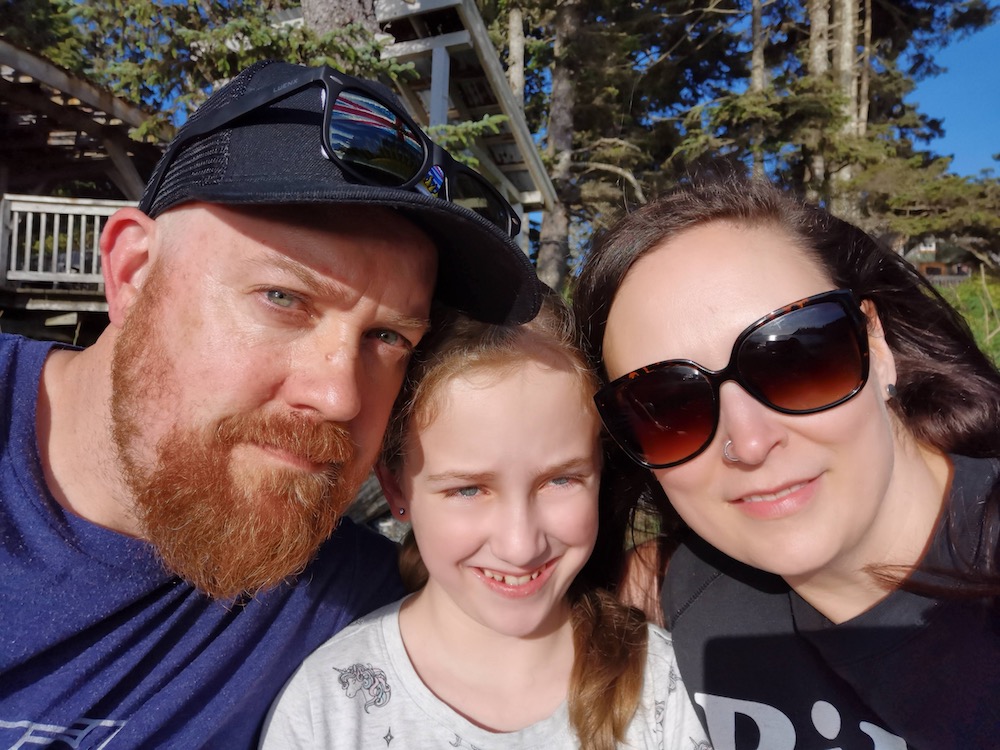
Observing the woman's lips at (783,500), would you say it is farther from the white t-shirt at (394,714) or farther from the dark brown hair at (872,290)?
the white t-shirt at (394,714)

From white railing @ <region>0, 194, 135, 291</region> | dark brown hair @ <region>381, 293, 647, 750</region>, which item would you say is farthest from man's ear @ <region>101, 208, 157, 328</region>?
white railing @ <region>0, 194, 135, 291</region>

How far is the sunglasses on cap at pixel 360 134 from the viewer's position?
54.9 inches

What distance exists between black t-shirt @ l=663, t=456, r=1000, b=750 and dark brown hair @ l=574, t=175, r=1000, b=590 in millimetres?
142

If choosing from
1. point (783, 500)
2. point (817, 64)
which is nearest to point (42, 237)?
point (783, 500)

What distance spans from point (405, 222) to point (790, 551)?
1186 millimetres

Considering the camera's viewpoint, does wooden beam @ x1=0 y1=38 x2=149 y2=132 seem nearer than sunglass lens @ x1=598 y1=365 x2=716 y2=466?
No

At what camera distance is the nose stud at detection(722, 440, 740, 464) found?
1.44 meters

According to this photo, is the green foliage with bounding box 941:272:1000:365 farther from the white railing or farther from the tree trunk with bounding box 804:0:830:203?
the white railing

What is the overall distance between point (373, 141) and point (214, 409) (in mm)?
703

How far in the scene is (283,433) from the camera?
1.41 metres

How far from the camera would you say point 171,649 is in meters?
1.53

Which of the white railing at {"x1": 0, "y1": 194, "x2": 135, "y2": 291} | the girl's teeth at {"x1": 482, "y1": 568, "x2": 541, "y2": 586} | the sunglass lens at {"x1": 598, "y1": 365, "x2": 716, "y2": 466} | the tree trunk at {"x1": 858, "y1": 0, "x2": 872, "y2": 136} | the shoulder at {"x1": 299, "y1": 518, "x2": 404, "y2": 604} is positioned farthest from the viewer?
the tree trunk at {"x1": 858, "y1": 0, "x2": 872, "y2": 136}

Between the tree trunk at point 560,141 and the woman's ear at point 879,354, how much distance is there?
10813mm

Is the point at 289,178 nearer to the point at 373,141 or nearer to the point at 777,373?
the point at 373,141
